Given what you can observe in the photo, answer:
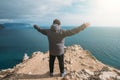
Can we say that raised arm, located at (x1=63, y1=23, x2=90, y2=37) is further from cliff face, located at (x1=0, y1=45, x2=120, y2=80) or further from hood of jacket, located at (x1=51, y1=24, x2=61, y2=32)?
cliff face, located at (x1=0, y1=45, x2=120, y2=80)

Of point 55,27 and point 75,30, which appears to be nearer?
point 75,30

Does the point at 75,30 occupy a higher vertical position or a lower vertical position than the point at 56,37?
higher

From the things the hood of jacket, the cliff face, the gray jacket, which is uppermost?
the hood of jacket

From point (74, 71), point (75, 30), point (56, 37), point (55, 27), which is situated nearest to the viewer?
point (75, 30)

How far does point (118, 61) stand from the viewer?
82500 mm

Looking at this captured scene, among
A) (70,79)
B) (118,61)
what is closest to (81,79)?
(70,79)

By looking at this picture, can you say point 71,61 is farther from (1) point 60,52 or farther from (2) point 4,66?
(2) point 4,66

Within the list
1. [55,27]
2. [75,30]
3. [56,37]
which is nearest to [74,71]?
[56,37]

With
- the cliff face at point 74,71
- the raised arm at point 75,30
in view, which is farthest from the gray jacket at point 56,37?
the cliff face at point 74,71

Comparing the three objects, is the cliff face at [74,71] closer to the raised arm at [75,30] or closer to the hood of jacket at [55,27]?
the raised arm at [75,30]

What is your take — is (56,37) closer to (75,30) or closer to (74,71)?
(75,30)

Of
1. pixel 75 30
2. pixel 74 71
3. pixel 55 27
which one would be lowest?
pixel 74 71

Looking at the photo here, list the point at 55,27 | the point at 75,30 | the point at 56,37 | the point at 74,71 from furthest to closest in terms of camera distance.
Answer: the point at 74,71
the point at 56,37
the point at 55,27
the point at 75,30

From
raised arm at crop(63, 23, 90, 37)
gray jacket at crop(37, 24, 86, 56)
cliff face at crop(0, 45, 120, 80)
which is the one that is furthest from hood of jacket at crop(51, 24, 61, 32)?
cliff face at crop(0, 45, 120, 80)
